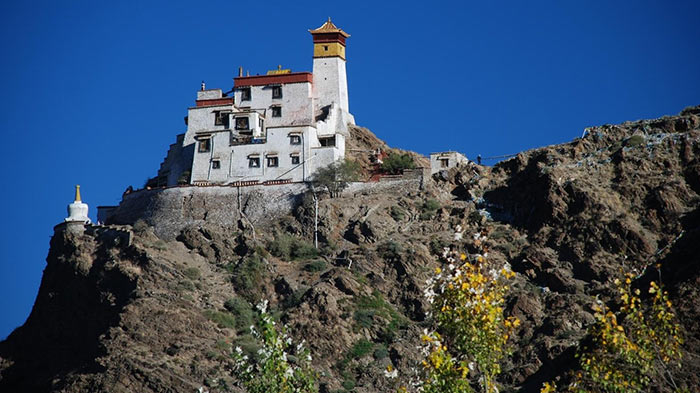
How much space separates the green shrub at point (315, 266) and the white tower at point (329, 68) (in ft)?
47.8

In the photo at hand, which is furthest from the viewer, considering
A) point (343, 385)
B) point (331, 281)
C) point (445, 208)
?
point (445, 208)

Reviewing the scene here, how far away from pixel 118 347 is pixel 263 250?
38.0 ft

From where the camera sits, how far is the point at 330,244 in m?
75.9

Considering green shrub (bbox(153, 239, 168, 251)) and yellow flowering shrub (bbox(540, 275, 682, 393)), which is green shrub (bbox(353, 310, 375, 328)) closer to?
green shrub (bbox(153, 239, 168, 251))

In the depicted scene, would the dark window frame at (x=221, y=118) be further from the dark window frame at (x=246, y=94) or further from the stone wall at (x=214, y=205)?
the stone wall at (x=214, y=205)

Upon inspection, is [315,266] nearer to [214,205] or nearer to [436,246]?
[436,246]

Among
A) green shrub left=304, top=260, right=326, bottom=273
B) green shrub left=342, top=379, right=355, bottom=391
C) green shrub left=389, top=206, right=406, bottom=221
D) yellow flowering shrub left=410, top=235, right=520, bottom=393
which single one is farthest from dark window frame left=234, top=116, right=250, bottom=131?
yellow flowering shrub left=410, top=235, right=520, bottom=393

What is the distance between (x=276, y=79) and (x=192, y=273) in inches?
666

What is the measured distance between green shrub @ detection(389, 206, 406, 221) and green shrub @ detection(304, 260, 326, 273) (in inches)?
217

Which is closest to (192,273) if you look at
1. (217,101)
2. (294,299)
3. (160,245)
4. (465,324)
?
(160,245)

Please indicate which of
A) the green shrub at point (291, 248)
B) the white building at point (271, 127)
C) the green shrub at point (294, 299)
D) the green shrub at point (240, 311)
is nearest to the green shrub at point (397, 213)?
the green shrub at point (291, 248)

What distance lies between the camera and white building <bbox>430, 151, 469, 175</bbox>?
80375mm

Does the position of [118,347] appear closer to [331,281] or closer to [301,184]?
[331,281]

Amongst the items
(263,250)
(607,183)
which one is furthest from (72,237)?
(607,183)
